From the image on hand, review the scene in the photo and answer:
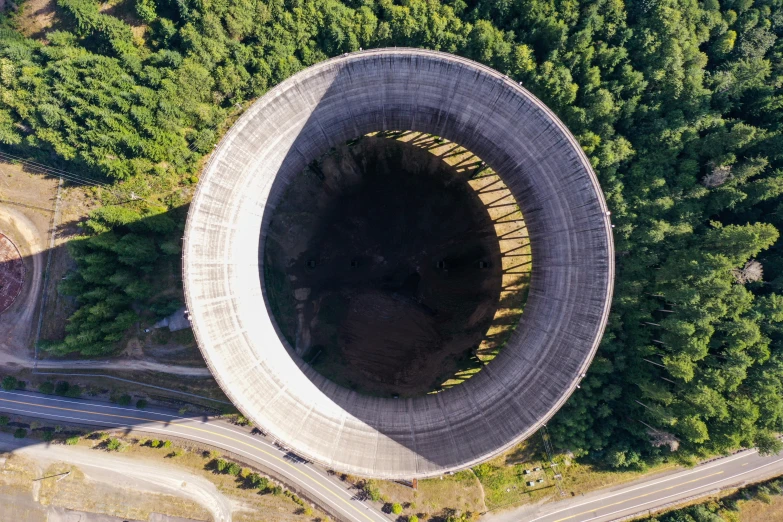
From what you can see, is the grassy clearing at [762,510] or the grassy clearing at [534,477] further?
the grassy clearing at [534,477]

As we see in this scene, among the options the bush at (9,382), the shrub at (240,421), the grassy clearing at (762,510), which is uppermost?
the bush at (9,382)

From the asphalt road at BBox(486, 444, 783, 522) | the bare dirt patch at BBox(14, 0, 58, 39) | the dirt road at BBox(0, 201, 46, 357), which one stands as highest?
the bare dirt patch at BBox(14, 0, 58, 39)

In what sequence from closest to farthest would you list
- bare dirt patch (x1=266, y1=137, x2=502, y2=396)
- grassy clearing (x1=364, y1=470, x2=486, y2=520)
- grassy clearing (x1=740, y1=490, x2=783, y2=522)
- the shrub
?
grassy clearing (x1=740, y1=490, x2=783, y2=522), grassy clearing (x1=364, y1=470, x2=486, y2=520), the shrub, bare dirt patch (x1=266, y1=137, x2=502, y2=396)

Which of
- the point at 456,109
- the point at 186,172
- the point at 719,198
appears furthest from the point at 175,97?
the point at 719,198

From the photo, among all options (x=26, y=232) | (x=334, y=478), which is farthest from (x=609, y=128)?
(x=26, y=232)

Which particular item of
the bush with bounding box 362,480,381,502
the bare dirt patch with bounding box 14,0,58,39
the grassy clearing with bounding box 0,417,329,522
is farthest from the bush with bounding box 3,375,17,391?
the bush with bounding box 362,480,381,502

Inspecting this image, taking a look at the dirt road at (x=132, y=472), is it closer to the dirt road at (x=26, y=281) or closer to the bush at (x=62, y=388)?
the bush at (x=62, y=388)

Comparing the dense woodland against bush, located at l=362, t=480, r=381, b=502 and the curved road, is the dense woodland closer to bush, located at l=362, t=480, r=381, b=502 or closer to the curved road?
the curved road

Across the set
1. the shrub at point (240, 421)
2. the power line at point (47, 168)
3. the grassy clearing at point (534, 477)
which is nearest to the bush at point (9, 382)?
the power line at point (47, 168)
